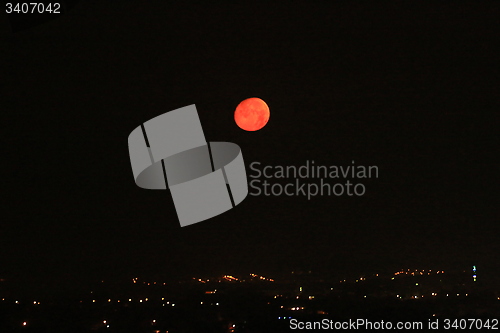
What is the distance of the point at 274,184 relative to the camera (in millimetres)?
5836

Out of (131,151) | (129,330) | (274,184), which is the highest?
(131,151)

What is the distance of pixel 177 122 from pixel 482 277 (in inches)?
224

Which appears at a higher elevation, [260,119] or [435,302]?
[260,119]

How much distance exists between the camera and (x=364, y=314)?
598cm

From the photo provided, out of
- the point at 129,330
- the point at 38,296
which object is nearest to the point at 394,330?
the point at 129,330

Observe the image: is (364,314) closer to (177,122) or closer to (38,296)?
(177,122)

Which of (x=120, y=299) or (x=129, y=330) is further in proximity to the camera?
(x=120, y=299)

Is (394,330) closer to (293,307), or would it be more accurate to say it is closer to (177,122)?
(293,307)

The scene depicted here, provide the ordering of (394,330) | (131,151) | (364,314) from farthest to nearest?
1. (364,314)
2. (394,330)
3. (131,151)

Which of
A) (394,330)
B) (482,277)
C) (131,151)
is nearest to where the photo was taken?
(131,151)

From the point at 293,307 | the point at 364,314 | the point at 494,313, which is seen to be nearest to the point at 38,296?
the point at 293,307

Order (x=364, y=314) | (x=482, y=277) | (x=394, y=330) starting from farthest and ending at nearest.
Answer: (x=482, y=277) < (x=364, y=314) < (x=394, y=330)

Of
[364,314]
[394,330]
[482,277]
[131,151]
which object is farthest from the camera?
[482,277]

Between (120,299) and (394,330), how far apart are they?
3.94m
